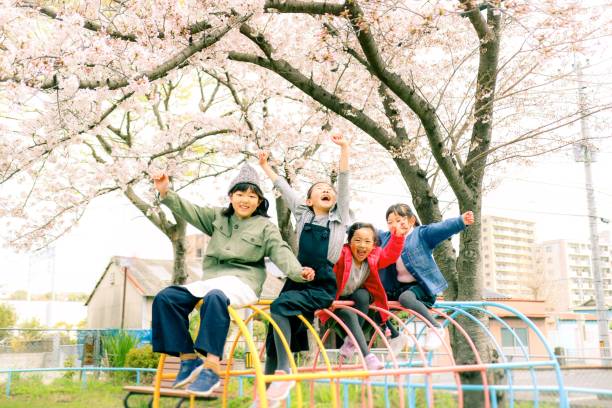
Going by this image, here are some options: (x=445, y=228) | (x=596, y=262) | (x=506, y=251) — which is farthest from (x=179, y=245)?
(x=506, y=251)

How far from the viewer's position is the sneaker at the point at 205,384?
10.7 feet

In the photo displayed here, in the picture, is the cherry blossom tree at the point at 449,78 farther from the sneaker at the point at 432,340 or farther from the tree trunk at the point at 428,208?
the sneaker at the point at 432,340

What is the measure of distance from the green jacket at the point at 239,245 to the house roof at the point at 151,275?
21805 mm

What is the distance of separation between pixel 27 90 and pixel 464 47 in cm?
663

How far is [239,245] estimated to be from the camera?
400 centimetres

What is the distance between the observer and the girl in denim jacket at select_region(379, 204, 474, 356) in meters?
4.77

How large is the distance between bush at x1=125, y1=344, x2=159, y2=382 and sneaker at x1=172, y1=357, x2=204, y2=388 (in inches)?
348

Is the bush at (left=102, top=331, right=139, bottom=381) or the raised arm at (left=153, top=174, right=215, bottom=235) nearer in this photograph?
the raised arm at (left=153, top=174, right=215, bottom=235)

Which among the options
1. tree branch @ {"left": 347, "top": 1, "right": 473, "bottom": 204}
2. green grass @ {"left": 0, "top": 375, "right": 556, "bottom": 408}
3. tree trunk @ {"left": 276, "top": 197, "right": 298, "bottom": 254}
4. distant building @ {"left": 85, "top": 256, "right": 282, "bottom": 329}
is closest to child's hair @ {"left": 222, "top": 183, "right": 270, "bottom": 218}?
tree branch @ {"left": 347, "top": 1, "right": 473, "bottom": 204}

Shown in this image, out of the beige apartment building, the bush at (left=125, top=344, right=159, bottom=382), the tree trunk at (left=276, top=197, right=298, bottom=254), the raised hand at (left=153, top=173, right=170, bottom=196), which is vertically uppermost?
the beige apartment building

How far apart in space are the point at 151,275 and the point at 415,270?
2589cm

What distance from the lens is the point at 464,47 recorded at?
29.7 ft

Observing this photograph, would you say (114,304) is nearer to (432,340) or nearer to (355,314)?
(432,340)

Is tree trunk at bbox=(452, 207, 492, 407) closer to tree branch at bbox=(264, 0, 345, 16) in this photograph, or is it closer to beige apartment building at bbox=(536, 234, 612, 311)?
tree branch at bbox=(264, 0, 345, 16)
